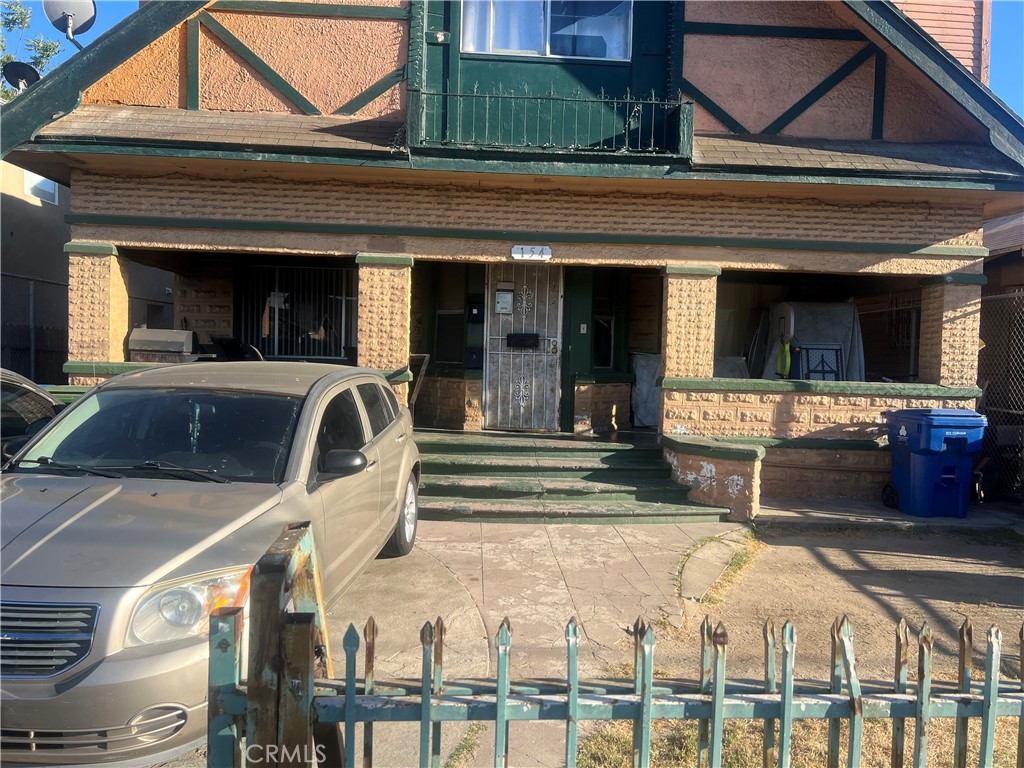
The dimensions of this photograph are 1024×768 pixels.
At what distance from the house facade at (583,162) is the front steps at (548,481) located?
452 mm

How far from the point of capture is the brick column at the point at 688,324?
30.3 feet

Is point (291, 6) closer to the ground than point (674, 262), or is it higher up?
higher up

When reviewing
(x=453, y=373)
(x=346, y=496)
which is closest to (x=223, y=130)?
(x=453, y=373)

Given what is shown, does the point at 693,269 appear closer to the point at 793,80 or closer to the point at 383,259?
the point at 793,80

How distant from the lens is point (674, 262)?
922 centimetres

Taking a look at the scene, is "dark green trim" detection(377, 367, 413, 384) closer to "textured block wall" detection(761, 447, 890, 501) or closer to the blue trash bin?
"textured block wall" detection(761, 447, 890, 501)

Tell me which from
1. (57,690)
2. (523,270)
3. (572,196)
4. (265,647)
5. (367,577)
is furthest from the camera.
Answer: (523,270)

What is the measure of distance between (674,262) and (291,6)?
18.6ft

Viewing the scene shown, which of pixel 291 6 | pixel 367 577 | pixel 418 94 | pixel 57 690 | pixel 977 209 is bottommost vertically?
pixel 367 577

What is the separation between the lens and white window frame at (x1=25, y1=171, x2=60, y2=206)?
14516 millimetres

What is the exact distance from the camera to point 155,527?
11.5 feet

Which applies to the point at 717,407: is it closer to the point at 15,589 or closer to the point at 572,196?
the point at 572,196

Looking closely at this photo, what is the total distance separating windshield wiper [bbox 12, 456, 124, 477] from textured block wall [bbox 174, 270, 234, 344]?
22.6 feet

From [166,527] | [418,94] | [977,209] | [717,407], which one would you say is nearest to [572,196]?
[418,94]
